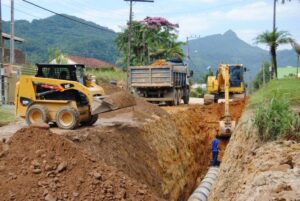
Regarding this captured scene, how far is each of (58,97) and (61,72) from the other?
0.83m

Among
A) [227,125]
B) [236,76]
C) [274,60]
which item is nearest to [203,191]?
[227,125]

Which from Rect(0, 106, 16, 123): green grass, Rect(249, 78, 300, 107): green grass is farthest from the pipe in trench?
Rect(0, 106, 16, 123): green grass

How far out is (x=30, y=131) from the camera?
36.6 feet

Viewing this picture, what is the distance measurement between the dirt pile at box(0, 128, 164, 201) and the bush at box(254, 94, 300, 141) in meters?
2.73

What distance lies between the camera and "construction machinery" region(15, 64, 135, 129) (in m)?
15.5

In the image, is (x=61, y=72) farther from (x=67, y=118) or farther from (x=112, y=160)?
(x=112, y=160)

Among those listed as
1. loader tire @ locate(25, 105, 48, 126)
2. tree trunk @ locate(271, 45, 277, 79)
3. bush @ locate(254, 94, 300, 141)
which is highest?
tree trunk @ locate(271, 45, 277, 79)

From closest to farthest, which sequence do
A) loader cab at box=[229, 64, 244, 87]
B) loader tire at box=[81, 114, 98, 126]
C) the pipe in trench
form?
1. the pipe in trench
2. loader tire at box=[81, 114, 98, 126]
3. loader cab at box=[229, 64, 244, 87]

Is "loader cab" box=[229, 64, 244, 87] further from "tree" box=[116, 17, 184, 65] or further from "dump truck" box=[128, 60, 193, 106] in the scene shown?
"tree" box=[116, 17, 184, 65]

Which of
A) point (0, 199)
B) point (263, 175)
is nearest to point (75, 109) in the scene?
point (0, 199)

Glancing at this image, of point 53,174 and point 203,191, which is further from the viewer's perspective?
point 203,191

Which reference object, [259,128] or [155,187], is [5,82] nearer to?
[155,187]

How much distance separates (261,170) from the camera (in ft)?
23.7

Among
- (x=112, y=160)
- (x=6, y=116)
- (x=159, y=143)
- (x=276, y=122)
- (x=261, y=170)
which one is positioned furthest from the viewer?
(x=6, y=116)
